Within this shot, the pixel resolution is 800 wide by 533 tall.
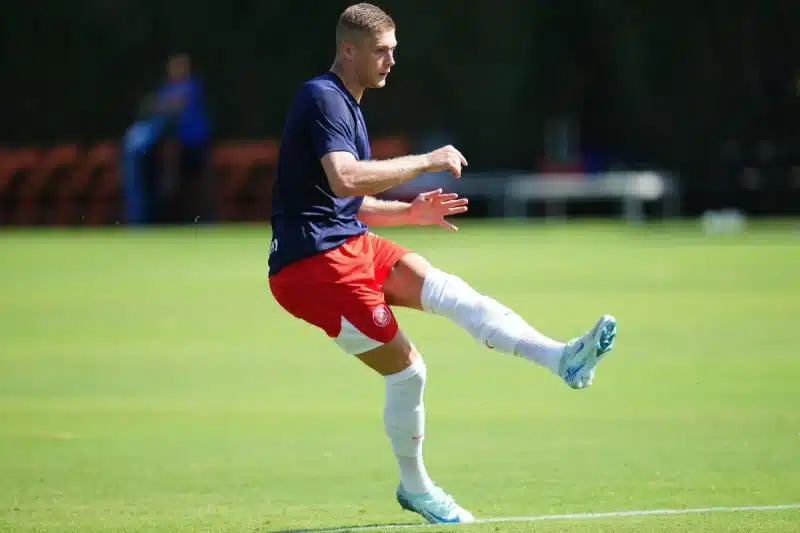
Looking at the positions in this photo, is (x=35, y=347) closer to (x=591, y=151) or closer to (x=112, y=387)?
(x=112, y=387)

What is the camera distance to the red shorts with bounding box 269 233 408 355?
7.78 m

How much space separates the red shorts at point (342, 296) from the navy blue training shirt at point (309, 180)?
6 centimetres

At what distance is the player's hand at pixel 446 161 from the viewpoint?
7.51 meters

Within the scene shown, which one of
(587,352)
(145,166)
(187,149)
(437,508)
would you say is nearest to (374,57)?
(587,352)

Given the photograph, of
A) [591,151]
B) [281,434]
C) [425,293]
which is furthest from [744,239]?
[425,293]

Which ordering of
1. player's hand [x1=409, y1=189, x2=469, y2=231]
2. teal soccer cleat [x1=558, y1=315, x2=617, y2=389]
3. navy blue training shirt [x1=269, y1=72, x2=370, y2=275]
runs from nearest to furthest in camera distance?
teal soccer cleat [x1=558, y1=315, x2=617, y2=389], navy blue training shirt [x1=269, y1=72, x2=370, y2=275], player's hand [x1=409, y1=189, x2=469, y2=231]

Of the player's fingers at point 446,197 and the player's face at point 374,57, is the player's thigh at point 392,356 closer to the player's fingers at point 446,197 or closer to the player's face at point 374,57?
the player's fingers at point 446,197

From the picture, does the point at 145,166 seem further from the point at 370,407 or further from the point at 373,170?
the point at 373,170

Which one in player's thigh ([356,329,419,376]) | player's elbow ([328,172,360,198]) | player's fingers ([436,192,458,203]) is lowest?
player's thigh ([356,329,419,376])

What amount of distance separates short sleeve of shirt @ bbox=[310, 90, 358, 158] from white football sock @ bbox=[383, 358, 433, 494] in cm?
108

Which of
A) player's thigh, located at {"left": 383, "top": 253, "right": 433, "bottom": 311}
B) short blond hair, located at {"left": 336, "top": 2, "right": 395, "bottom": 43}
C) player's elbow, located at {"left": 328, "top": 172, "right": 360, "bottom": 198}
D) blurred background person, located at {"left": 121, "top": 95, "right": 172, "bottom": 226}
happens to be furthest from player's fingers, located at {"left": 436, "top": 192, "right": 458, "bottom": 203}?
blurred background person, located at {"left": 121, "top": 95, "right": 172, "bottom": 226}

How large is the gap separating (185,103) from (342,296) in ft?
63.2

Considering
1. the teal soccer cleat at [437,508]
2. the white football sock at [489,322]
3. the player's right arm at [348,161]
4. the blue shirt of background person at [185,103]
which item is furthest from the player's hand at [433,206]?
the blue shirt of background person at [185,103]

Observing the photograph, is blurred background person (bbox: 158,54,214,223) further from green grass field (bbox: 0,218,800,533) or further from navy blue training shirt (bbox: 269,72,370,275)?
navy blue training shirt (bbox: 269,72,370,275)
